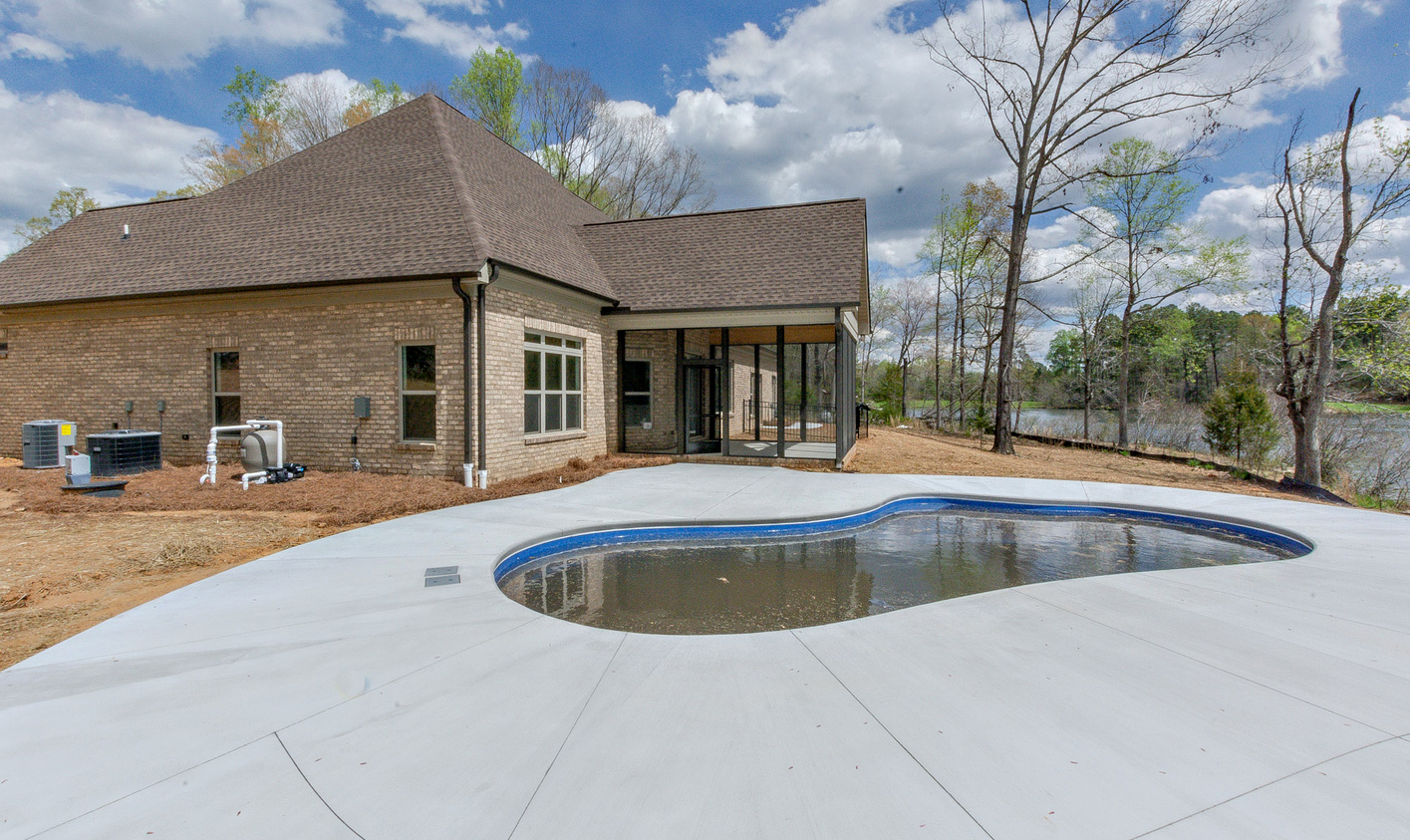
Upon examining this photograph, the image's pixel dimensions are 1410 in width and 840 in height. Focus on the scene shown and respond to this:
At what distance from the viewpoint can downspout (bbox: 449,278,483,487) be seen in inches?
336

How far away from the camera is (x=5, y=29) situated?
1141 centimetres

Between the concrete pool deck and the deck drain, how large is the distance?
0.44ft

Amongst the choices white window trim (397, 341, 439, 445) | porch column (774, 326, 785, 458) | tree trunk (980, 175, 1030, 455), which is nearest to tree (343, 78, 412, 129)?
white window trim (397, 341, 439, 445)

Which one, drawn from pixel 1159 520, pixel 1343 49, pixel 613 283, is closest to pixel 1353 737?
pixel 1159 520

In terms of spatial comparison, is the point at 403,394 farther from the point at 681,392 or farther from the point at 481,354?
the point at 681,392

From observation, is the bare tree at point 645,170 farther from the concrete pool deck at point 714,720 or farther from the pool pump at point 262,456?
the concrete pool deck at point 714,720

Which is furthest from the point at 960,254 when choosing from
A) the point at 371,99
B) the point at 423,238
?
the point at 371,99

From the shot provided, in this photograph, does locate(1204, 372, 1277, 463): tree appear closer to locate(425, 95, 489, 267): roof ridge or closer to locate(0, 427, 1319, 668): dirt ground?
locate(0, 427, 1319, 668): dirt ground

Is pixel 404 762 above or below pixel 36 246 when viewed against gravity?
below

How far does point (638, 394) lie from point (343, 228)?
626 cm

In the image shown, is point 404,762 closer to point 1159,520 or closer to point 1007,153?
point 1159,520

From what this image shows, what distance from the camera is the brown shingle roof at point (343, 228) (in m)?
9.23

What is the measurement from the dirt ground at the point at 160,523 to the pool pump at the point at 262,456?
0.23 m

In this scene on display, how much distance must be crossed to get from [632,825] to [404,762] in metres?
1.01
